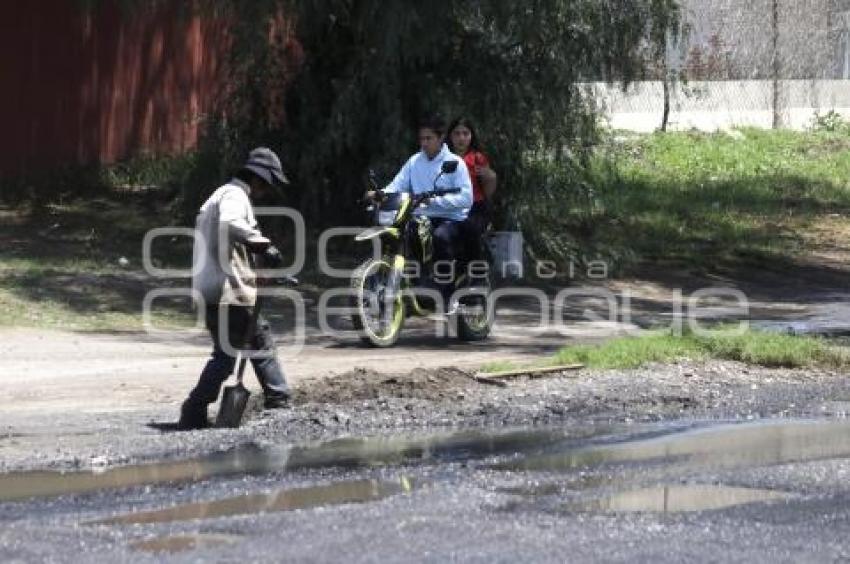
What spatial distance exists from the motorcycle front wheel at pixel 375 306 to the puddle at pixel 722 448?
348cm

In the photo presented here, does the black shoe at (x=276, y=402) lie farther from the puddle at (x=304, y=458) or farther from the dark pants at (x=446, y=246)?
the dark pants at (x=446, y=246)

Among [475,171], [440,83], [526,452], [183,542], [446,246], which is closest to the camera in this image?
[183,542]

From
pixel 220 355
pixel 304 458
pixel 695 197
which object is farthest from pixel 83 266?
pixel 695 197

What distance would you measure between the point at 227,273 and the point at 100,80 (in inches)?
426

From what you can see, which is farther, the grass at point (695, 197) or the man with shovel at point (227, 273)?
the grass at point (695, 197)

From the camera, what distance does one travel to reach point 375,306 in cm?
1302

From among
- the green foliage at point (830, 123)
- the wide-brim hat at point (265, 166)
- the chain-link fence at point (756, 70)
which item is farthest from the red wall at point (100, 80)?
the green foliage at point (830, 123)

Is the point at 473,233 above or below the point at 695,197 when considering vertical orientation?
below

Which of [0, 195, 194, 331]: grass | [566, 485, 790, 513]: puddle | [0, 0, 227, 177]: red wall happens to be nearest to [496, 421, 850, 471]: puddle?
[566, 485, 790, 513]: puddle

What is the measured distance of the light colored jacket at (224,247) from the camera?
977 centimetres

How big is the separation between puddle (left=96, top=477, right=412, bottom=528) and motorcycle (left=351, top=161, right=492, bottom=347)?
178 inches

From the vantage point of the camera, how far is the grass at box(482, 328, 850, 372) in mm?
12031

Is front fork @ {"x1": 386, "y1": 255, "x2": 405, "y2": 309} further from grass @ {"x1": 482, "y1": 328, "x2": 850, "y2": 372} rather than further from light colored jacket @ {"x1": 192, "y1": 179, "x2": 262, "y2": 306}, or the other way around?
light colored jacket @ {"x1": 192, "y1": 179, "x2": 262, "y2": 306}

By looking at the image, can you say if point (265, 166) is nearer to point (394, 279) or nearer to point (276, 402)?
point (276, 402)
